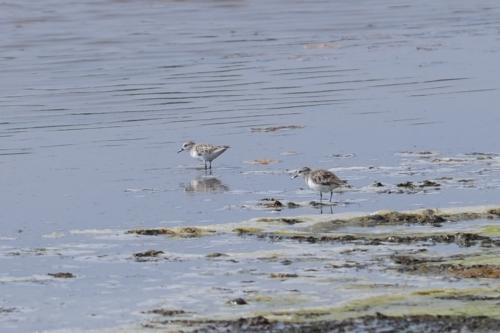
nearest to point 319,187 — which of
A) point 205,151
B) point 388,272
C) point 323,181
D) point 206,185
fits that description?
point 323,181

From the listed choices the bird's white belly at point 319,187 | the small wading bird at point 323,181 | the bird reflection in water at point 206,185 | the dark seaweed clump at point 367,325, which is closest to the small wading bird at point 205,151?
the bird reflection in water at point 206,185

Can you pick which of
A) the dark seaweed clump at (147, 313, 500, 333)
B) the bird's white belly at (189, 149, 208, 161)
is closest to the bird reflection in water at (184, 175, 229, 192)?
the bird's white belly at (189, 149, 208, 161)

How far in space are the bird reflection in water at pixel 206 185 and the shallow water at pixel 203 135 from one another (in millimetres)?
42

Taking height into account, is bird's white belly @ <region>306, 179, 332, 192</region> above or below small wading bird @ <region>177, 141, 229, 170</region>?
below

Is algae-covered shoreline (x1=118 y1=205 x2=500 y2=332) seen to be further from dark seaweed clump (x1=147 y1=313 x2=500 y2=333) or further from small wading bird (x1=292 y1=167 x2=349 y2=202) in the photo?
small wading bird (x1=292 y1=167 x2=349 y2=202)

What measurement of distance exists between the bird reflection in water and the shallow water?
1.7 inches

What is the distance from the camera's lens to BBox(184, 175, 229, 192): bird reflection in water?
2064 centimetres

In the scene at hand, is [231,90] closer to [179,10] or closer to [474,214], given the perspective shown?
[474,214]

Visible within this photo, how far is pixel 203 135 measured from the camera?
25641 millimetres

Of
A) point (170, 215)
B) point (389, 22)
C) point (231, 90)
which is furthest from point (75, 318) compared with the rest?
point (389, 22)

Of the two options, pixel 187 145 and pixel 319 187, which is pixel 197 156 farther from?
pixel 319 187

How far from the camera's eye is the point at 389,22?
46.5m

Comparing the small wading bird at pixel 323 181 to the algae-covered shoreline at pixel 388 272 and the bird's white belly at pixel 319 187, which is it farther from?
the algae-covered shoreline at pixel 388 272

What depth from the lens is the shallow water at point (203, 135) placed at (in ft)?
48.9
